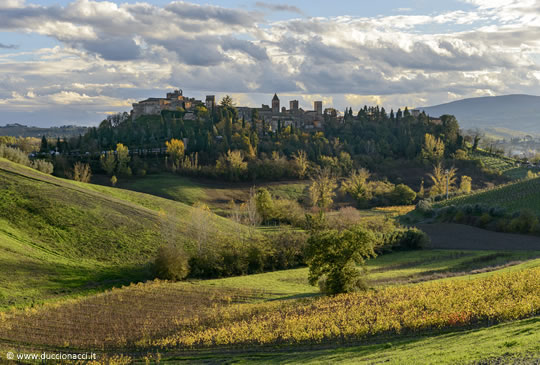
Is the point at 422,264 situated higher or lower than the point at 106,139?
lower

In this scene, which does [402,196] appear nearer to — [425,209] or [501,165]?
[425,209]

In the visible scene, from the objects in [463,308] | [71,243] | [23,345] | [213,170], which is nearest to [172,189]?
[213,170]

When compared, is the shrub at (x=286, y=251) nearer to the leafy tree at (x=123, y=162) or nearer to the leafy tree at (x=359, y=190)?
the leafy tree at (x=359, y=190)

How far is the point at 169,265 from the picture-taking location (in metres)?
47.6

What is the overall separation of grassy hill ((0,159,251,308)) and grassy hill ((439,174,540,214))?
52037 millimetres

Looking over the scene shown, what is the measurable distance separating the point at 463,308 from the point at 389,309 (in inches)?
188

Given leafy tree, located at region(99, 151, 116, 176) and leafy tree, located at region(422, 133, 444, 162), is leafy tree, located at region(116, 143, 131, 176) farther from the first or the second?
leafy tree, located at region(422, 133, 444, 162)

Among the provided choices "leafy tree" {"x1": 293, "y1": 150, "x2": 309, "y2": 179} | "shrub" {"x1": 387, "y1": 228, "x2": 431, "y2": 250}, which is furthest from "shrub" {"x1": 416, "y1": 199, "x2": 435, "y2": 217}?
"leafy tree" {"x1": 293, "y1": 150, "x2": 309, "y2": 179}

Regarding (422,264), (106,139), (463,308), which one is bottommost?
(422,264)

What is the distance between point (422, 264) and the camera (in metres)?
56.9

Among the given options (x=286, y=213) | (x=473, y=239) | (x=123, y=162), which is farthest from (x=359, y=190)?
(x=123, y=162)

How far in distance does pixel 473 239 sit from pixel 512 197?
2525 centimetres

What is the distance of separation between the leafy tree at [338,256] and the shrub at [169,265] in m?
15.2

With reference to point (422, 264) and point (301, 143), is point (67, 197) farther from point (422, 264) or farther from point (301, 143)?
point (301, 143)
